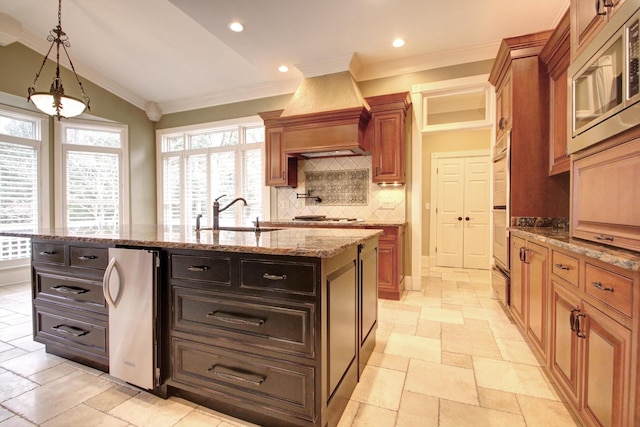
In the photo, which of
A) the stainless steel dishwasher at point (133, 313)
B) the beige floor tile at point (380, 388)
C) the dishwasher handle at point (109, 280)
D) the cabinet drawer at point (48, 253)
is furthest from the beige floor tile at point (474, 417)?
the cabinet drawer at point (48, 253)

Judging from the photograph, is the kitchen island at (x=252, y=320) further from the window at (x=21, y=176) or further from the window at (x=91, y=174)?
the window at (x=91, y=174)

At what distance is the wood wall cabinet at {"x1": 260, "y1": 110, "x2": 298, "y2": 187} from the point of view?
14.3 feet

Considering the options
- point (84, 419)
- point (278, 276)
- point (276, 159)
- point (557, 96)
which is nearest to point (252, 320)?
point (278, 276)

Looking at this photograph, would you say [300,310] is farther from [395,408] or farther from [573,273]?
[573,273]

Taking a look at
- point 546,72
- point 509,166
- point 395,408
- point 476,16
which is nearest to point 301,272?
point 395,408

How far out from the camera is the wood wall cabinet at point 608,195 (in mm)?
1164

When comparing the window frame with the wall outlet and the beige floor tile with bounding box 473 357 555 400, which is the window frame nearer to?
the wall outlet

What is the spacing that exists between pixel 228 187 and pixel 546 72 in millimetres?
4656

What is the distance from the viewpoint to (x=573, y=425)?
1462 mm

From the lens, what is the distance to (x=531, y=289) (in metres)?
2.13

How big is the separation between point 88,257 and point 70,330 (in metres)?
0.58

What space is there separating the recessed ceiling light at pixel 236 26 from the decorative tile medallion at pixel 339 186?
2.06m

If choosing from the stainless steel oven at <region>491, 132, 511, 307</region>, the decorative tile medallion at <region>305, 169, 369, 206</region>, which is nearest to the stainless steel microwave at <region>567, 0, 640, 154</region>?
the stainless steel oven at <region>491, 132, 511, 307</region>

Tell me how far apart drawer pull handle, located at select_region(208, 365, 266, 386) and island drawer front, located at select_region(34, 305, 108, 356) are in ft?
2.92
